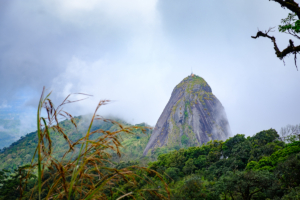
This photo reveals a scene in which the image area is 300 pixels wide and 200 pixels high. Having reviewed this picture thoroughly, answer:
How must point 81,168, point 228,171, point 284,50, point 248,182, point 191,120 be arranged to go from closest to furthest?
point 81,168
point 284,50
point 248,182
point 228,171
point 191,120

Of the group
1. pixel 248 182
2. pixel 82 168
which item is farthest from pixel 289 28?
pixel 248 182

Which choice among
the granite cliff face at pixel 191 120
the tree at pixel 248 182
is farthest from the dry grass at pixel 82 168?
the granite cliff face at pixel 191 120

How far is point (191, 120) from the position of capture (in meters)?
99.1

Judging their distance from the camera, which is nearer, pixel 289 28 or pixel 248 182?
pixel 289 28

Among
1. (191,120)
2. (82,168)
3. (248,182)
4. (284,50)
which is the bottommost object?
(248,182)

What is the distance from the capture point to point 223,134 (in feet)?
314

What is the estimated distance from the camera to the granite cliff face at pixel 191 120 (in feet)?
304

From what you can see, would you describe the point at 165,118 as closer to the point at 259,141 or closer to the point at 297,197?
the point at 259,141

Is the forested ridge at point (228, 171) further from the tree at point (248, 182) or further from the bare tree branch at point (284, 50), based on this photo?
the bare tree branch at point (284, 50)

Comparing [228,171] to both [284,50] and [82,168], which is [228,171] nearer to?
[284,50]

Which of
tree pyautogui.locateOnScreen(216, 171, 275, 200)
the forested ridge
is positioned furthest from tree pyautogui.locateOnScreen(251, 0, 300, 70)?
tree pyautogui.locateOnScreen(216, 171, 275, 200)

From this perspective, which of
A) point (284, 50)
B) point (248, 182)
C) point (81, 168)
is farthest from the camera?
point (248, 182)

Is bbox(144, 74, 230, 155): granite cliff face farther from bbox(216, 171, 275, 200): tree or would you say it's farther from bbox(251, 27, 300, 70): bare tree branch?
bbox(251, 27, 300, 70): bare tree branch

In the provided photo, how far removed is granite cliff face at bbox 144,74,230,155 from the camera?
92.7 m
